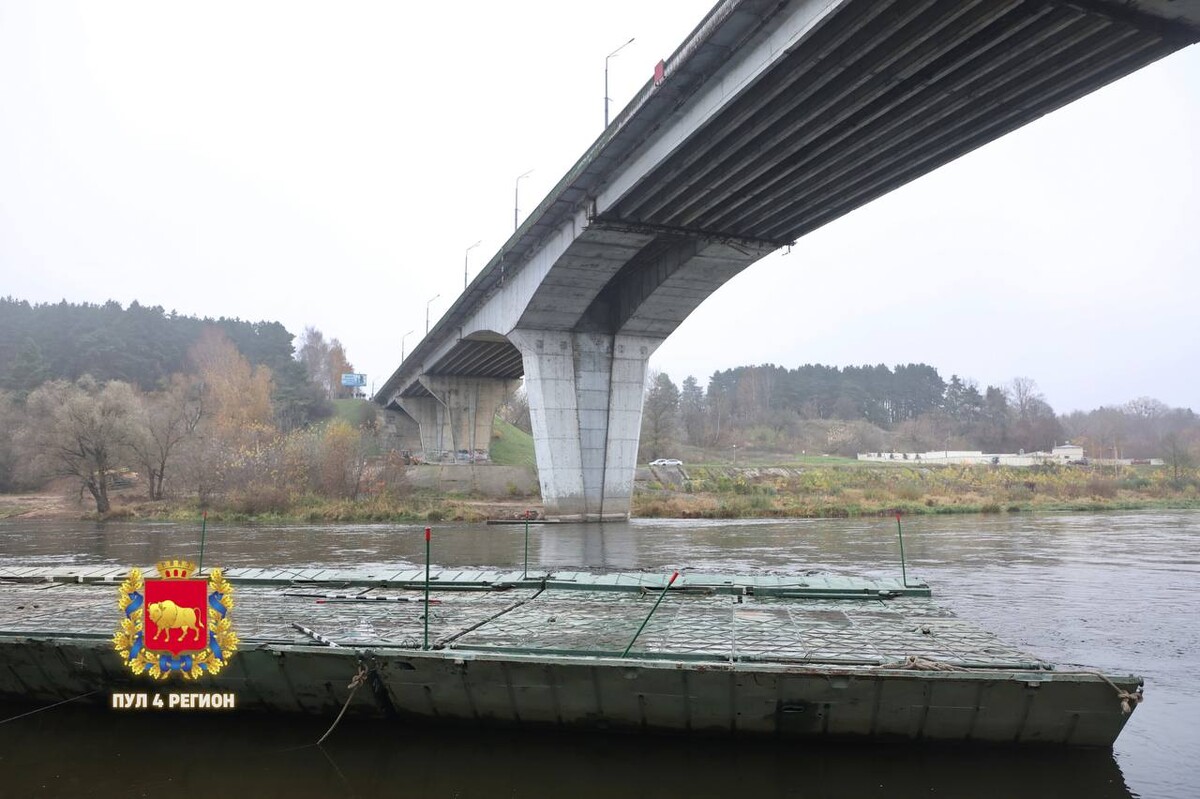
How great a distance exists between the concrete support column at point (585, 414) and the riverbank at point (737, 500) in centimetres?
429

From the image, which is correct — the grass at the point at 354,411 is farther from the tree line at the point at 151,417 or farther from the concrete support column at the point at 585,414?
the concrete support column at the point at 585,414

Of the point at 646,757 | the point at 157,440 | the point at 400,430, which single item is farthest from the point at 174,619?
the point at 400,430

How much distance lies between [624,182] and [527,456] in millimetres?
57921

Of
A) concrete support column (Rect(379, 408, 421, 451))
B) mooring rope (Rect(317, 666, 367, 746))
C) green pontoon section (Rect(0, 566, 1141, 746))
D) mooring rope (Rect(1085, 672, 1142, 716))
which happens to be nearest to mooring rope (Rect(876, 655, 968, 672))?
green pontoon section (Rect(0, 566, 1141, 746))

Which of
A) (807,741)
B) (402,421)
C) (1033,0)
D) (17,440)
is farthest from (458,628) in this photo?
(402,421)

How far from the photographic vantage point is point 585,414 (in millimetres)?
36562

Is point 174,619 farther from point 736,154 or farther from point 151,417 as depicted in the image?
point 151,417

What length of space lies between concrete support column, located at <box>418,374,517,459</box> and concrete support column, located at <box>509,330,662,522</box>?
107 feet

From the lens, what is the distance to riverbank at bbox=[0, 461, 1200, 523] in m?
40.8

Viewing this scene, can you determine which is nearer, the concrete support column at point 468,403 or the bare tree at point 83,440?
the bare tree at point 83,440

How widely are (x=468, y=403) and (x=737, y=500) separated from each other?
34.2 metres

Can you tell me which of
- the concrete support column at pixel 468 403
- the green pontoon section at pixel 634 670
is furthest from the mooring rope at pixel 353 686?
the concrete support column at pixel 468 403

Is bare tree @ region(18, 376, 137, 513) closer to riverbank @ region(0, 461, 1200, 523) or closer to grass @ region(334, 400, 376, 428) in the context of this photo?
riverbank @ region(0, 461, 1200, 523)

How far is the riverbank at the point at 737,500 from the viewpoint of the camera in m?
40.8
